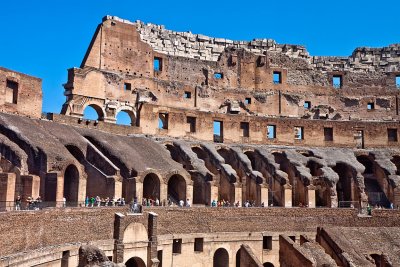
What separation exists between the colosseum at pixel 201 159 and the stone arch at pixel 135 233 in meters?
0.09

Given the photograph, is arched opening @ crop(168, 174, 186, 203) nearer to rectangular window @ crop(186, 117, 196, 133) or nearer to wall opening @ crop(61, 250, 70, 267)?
rectangular window @ crop(186, 117, 196, 133)

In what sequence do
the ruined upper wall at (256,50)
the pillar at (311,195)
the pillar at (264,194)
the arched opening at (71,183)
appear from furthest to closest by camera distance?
the ruined upper wall at (256,50), the pillar at (311,195), the pillar at (264,194), the arched opening at (71,183)

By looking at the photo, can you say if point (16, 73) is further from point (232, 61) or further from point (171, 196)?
point (232, 61)

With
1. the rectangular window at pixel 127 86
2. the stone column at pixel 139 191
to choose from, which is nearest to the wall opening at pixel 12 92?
the stone column at pixel 139 191

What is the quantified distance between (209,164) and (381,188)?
45.0ft

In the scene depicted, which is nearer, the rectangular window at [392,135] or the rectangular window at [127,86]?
the rectangular window at [127,86]

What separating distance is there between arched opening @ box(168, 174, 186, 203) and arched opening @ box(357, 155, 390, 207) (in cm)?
1537

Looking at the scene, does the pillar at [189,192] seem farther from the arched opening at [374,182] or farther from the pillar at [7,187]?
the arched opening at [374,182]

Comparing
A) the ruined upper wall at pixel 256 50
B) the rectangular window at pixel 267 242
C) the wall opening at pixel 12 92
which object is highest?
the ruined upper wall at pixel 256 50

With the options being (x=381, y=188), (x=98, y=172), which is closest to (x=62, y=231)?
(x=98, y=172)

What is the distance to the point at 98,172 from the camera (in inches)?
1150

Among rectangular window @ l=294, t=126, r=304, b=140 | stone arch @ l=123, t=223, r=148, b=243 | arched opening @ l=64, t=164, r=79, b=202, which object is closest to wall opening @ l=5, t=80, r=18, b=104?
arched opening @ l=64, t=164, r=79, b=202

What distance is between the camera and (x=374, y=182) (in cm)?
4066

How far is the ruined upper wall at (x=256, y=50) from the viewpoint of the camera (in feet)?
150
